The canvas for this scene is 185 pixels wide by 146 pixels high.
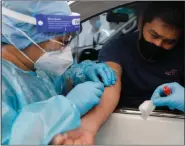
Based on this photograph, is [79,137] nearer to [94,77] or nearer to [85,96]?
[85,96]

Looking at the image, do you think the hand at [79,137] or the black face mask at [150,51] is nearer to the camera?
the hand at [79,137]

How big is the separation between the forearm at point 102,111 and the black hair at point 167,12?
0.45m

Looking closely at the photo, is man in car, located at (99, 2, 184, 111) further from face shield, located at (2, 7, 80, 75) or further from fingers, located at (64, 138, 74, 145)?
fingers, located at (64, 138, 74, 145)

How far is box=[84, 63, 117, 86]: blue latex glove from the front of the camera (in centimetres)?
140

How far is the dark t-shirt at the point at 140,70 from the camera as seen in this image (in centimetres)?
153

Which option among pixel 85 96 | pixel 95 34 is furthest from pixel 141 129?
pixel 95 34

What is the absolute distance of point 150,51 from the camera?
149 cm

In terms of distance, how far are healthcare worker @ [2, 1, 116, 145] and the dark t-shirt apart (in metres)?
0.38

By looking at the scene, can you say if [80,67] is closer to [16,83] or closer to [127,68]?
[127,68]

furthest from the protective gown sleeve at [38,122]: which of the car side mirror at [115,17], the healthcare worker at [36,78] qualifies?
the car side mirror at [115,17]

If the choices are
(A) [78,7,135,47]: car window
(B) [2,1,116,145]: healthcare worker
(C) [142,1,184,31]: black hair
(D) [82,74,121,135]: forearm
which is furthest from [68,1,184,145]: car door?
(A) [78,7,135,47]: car window

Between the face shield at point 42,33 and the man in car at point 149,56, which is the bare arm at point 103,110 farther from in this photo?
the face shield at point 42,33

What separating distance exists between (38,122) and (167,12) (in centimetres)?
94

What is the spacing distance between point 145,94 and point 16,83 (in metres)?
0.79
